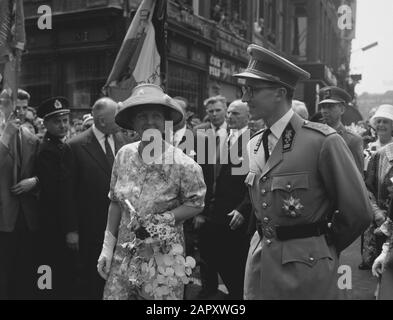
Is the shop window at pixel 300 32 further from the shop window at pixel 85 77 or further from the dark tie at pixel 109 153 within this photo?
the dark tie at pixel 109 153

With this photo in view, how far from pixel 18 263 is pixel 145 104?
2.67m

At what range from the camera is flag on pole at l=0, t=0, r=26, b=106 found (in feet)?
17.2

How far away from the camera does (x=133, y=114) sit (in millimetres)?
3664

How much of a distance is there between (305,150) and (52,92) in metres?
11.4

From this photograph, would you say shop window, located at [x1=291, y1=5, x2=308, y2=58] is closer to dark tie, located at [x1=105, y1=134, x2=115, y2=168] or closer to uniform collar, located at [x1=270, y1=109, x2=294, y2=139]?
dark tie, located at [x1=105, y1=134, x2=115, y2=168]

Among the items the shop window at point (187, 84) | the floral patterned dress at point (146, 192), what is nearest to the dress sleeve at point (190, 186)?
the floral patterned dress at point (146, 192)

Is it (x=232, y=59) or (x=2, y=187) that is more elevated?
(x=232, y=59)

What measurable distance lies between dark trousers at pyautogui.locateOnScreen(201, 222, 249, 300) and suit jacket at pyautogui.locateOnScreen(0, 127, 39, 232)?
1.80 m

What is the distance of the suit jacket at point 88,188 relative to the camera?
5.04 m

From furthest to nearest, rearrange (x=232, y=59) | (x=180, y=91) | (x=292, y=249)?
(x=232, y=59)
(x=180, y=91)
(x=292, y=249)

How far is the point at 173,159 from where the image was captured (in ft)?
11.5

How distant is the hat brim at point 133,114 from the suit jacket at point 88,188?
4.59 feet

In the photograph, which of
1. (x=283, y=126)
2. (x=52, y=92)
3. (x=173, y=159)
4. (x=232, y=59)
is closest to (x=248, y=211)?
(x=173, y=159)
